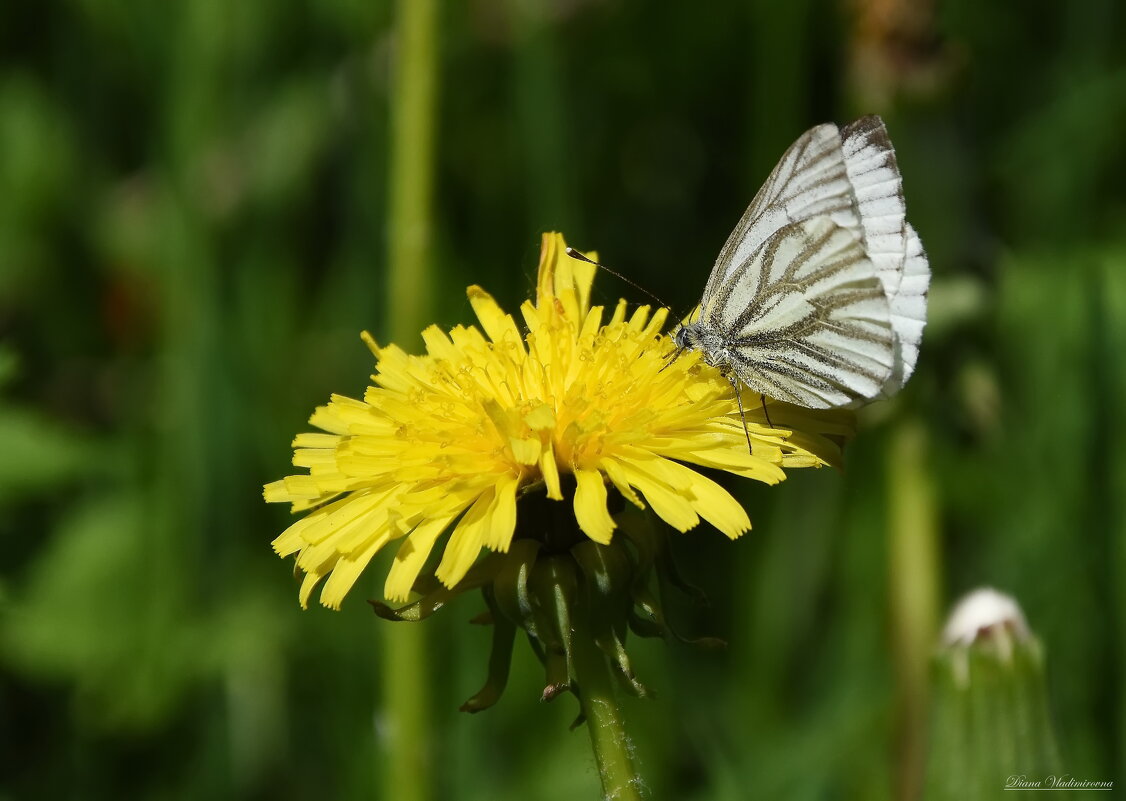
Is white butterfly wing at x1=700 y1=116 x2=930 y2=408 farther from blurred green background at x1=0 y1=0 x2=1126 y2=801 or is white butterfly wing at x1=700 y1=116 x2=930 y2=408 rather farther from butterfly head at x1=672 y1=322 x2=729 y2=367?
blurred green background at x1=0 y1=0 x2=1126 y2=801

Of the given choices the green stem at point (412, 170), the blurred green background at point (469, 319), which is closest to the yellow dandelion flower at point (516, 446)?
the green stem at point (412, 170)

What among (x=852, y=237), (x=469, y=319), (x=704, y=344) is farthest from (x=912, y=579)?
(x=469, y=319)

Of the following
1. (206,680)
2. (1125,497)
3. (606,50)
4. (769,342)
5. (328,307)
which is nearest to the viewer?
(769,342)

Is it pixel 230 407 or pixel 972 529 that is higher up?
pixel 230 407

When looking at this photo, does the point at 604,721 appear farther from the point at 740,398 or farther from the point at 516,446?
the point at 740,398

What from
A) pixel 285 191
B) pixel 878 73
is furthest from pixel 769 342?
pixel 285 191

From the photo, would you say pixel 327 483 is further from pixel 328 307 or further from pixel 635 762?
pixel 328 307
